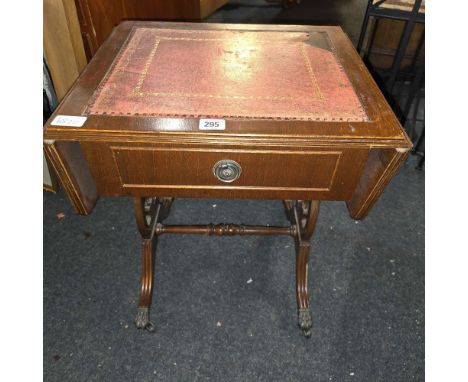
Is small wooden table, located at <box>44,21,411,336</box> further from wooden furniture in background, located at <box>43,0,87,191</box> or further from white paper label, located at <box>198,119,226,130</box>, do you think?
wooden furniture in background, located at <box>43,0,87,191</box>

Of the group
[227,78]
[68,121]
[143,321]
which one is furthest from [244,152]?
[143,321]

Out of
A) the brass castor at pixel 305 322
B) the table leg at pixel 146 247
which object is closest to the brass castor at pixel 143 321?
the table leg at pixel 146 247

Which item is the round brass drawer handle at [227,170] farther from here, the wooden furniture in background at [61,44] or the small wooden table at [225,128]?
the wooden furniture in background at [61,44]

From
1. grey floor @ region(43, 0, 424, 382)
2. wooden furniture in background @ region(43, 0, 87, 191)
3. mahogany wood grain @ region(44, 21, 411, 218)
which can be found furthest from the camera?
wooden furniture in background @ region(43, 0, 87, 191)

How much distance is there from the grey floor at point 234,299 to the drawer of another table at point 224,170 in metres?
0.72

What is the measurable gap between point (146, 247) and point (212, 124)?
0.85m

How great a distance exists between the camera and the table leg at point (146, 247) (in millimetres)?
1413

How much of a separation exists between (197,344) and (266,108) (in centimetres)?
98

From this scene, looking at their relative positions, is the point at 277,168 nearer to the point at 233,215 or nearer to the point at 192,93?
the point at 192,93

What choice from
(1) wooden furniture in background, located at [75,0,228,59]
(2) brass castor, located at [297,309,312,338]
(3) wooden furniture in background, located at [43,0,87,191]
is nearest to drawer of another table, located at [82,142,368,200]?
(2) brass castor, located at [297,309,312,338]

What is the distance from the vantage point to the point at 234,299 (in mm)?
1562

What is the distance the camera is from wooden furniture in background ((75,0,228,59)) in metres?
1.74

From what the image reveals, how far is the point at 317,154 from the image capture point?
90 centimetres

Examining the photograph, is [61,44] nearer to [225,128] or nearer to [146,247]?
[146,247]
